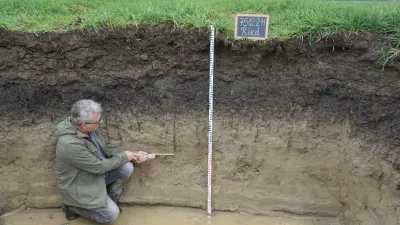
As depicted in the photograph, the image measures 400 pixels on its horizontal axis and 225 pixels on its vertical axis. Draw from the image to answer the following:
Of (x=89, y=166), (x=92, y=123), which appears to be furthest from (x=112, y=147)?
(x=92, y=123)

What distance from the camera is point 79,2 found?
484cm

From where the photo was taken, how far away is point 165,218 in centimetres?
406

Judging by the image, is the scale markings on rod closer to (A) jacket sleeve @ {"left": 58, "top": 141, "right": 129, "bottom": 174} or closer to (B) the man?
(B) the man

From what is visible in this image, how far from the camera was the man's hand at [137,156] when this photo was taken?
375cm

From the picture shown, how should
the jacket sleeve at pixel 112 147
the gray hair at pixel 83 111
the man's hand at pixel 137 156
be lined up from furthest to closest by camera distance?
the jacket sleeve at pixel 112 147 < the man's hand at pixel 137 156 < the gray hair at pixel 83 111

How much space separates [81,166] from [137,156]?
59cm

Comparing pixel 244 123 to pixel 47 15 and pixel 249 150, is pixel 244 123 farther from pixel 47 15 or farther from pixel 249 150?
pixel 47 15

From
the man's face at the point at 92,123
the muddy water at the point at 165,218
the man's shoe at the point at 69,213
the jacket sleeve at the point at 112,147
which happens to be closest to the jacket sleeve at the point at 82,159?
the man's face at the point at 92,123

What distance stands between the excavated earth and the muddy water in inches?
3.5

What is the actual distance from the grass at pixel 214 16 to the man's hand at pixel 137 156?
4.27 ft

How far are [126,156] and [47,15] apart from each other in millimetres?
1945

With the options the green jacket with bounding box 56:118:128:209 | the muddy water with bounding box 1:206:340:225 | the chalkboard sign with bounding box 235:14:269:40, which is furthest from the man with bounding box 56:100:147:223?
the chalkboard sign with bounding box 235:14:269:40

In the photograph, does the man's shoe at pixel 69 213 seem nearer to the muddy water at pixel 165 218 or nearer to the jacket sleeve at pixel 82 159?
the muddy water at pixel 165 218

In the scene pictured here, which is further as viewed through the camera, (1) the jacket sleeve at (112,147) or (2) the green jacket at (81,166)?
(1) the jacket sleeve at (112,147)
